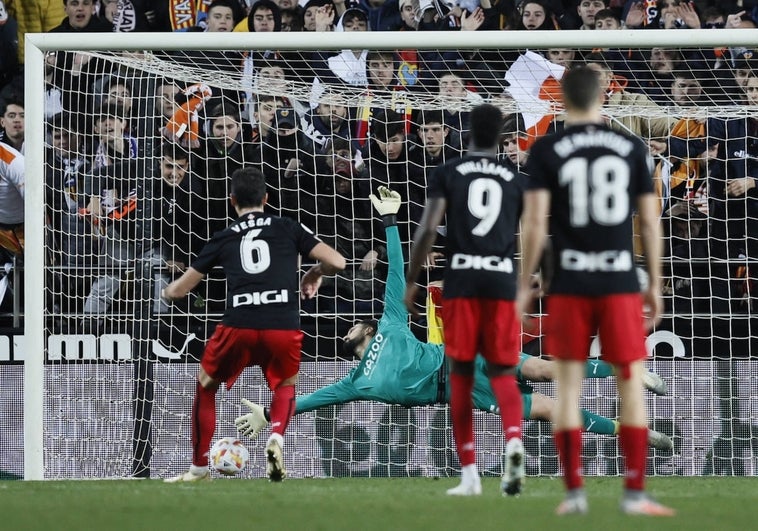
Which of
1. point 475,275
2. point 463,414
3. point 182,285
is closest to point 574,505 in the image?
point 463,414

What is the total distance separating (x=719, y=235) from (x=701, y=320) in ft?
2.73

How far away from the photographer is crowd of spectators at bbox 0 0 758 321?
10.4m

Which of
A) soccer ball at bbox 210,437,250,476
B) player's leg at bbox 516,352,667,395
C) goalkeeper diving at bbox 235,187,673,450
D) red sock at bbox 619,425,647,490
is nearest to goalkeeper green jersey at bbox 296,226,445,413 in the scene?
goalkeeper diving at bbox 235,187,673,450

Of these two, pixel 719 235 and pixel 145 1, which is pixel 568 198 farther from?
pixel 145 1

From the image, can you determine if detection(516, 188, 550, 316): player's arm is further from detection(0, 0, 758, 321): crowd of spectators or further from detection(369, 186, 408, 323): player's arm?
detection(0, 0, 758, 321): crowd of spectators

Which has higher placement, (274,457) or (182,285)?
(182,285)

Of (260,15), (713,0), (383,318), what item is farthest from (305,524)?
(713,0)

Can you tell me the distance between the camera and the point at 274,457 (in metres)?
7.77

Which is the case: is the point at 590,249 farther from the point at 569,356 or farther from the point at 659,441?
the point at 659,441

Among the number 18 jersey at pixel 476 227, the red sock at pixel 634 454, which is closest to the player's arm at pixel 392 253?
the number 18 jersey at pixel 476 227

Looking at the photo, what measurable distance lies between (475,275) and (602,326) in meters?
1.32

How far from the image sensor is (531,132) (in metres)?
10.8

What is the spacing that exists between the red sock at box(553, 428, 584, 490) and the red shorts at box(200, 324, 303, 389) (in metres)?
2.98

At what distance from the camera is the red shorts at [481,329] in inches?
253
